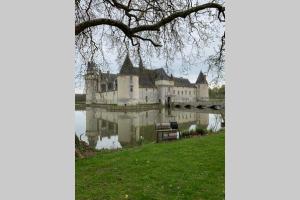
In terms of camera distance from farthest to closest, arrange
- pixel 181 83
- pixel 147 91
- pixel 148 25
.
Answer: pixel 181 83 → pixel 147 91 → pixel 148 25

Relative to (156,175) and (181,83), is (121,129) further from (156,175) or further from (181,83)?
(181,83)

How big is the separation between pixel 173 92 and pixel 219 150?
56.5m

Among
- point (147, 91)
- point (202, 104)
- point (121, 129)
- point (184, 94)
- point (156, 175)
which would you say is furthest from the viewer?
point (184, 94)

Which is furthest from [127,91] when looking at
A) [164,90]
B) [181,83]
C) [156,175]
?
[156,175]

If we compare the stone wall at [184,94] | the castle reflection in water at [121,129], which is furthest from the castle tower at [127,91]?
the stone wall at [184,94]

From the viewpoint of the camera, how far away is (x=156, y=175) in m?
5.49

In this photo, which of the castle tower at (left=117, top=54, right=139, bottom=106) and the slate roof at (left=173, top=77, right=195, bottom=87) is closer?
the castle tower at (left=117, top=54, right=139, bottom=106)

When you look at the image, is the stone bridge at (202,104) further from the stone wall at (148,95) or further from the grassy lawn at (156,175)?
the grassy lawn at (156,175)

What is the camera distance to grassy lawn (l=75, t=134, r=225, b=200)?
448cm

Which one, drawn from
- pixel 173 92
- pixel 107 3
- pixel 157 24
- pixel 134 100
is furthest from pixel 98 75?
pixel 173 92

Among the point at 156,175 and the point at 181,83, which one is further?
the point at 181,83

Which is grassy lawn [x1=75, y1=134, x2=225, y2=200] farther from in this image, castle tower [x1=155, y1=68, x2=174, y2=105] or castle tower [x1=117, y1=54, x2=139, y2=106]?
castle tower [x1=155, y1=68, x2=174, y2=105]

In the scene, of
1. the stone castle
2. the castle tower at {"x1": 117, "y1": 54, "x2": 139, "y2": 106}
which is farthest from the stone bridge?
the castle tower at {"x1": 117, "y1": 54, "x2": 139, "y2": 106}

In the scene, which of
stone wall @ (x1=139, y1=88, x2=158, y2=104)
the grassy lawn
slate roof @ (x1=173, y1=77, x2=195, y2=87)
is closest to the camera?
the grassy lawn
